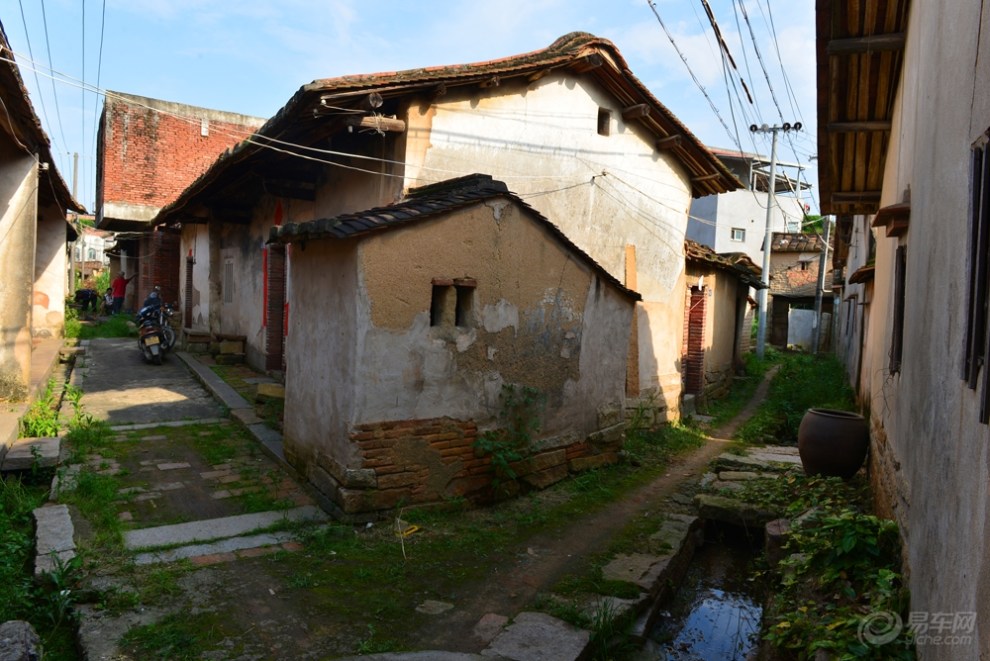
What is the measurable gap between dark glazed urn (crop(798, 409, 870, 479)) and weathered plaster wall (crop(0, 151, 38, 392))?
357 inches

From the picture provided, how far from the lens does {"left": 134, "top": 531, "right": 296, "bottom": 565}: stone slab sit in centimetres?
480

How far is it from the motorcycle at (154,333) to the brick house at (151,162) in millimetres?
5878

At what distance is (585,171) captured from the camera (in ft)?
31.3

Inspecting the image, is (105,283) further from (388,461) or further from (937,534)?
(937,534)

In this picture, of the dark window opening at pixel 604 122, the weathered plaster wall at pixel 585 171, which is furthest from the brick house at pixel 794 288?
the dark window opening at pixel 604 122

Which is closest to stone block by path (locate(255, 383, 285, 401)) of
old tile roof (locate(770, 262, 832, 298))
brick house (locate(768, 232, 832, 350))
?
brick house (locate(768, 232, 832, 350))

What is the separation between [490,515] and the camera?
6.20 meters

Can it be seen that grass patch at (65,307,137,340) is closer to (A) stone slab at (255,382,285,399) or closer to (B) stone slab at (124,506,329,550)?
(A) stone slab at (255,382,285,399)

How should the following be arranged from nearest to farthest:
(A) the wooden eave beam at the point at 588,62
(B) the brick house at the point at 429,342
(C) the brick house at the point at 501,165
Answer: (B) the brick house at the point at 429,342 → (C) the brick house at the point at 501,165 → (A) the wooden eave beam at the point at 588,62

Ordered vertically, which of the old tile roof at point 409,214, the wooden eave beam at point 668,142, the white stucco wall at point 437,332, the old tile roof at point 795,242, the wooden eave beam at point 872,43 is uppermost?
the old tile roof at point 795,242

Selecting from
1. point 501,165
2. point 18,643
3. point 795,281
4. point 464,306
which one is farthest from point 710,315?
point 795,281

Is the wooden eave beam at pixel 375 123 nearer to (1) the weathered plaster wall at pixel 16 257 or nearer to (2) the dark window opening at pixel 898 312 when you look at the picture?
(1) the weathered plaster wall at pixel 16 257

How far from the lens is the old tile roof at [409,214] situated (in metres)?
5.42

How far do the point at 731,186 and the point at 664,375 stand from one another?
3676 mm
